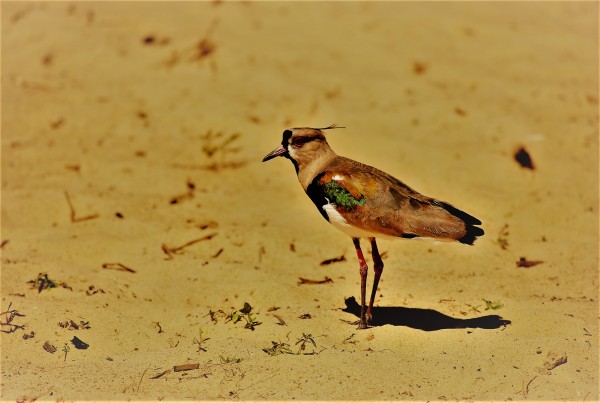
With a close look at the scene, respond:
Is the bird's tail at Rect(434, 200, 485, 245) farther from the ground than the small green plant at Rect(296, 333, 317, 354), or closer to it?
farther from the ground

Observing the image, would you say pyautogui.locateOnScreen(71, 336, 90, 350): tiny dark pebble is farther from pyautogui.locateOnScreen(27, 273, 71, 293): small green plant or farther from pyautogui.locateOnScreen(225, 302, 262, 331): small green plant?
pyautogui.locateOnScreen(225, 302, 262, 331): small green plant

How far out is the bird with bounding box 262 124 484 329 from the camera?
4773 mm

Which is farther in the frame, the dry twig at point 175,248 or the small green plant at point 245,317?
the dry twig at point 175,248

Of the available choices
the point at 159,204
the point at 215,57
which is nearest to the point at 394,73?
the point at 215,57

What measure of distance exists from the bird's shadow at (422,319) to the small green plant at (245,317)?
2.35ft

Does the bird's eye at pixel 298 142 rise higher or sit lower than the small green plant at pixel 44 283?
higher

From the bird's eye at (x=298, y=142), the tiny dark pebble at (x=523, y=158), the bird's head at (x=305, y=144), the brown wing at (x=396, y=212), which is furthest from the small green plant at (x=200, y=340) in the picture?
the tiny dark pebble at (x=523, y=158)

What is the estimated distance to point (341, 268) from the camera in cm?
595

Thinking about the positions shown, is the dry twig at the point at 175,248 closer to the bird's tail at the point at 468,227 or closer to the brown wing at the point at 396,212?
the brown wing at the point at 396,212

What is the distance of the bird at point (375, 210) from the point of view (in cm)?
477

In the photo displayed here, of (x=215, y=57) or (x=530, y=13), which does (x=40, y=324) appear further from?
(x=530, y=13)

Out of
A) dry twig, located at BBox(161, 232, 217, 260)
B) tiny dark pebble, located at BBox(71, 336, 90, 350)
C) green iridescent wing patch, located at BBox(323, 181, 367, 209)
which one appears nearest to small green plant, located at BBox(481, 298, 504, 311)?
green iridescent wing patch, located at BBox(323, 181, 367, 209)

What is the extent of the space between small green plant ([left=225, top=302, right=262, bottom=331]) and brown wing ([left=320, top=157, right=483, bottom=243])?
3.17 ft

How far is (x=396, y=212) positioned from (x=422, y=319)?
0.85 metres
